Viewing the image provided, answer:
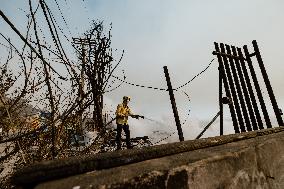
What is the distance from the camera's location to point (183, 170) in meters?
1.15

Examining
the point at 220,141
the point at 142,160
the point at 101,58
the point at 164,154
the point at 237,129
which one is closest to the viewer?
the point at 142,160

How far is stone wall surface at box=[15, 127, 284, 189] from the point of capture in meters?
1.01

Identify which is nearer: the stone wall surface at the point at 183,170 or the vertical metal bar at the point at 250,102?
the stone wall surface at the point at 183,170

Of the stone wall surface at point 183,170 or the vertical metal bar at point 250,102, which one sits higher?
the vertical metal bar at point 250,102

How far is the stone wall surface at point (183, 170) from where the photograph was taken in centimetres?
101

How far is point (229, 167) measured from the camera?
1413 mm

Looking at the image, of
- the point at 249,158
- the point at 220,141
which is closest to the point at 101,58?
the point at 220,141

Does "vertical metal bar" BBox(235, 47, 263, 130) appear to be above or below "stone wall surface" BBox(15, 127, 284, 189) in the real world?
above

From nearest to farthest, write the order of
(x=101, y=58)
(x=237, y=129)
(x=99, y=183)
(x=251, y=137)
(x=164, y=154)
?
(x=99, y=183) → (x=164, y=154) → (x=251, y=137) → (x=101, y=58) → (x=237, y=129)

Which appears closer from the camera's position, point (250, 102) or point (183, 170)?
point (183, 170)

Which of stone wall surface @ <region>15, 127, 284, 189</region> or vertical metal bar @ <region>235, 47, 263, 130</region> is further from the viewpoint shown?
vertical metal bar @ <region>235, 47, 263, 130</region>

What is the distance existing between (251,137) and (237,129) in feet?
7.89

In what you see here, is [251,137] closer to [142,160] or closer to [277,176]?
[277,176]

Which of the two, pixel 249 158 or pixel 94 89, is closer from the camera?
pixel 249 158
